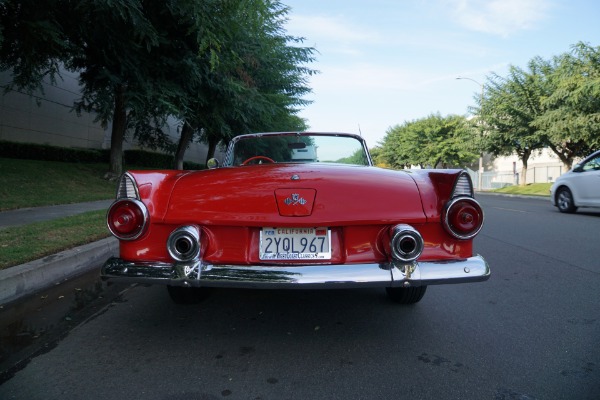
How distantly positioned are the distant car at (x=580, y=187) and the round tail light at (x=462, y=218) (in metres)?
9.50

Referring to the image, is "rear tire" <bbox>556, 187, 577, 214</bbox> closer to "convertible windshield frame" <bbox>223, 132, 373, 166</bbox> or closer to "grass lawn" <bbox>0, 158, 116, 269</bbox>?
"convertible windshield frame" <bbox>223, 132, 373, 166</bbox>

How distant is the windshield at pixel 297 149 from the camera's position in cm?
426

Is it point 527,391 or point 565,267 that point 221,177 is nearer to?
point 527,391

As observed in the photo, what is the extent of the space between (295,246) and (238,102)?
12089mm

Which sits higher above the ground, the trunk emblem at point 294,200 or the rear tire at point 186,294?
the trunk emblem at point 294,200

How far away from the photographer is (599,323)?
3.18 m

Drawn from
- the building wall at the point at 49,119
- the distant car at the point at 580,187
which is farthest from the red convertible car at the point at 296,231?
the building wall at the point at 49,119

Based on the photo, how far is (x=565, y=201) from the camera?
1134cm

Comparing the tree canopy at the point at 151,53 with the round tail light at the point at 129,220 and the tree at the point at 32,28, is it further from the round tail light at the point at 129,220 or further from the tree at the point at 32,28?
the round tail light at the point at 129,220

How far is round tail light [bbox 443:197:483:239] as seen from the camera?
2668 mm

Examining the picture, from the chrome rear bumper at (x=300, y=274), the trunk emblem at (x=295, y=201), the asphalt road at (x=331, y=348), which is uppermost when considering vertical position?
the trunk emblem at (x=295, y=201)

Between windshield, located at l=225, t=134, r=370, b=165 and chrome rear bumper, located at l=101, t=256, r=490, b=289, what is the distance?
1.85 metres

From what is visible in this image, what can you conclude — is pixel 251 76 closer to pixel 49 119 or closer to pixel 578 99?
pixel 49 119

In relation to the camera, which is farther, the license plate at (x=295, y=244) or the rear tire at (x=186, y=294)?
the rear tire at (x=186, y=294)
